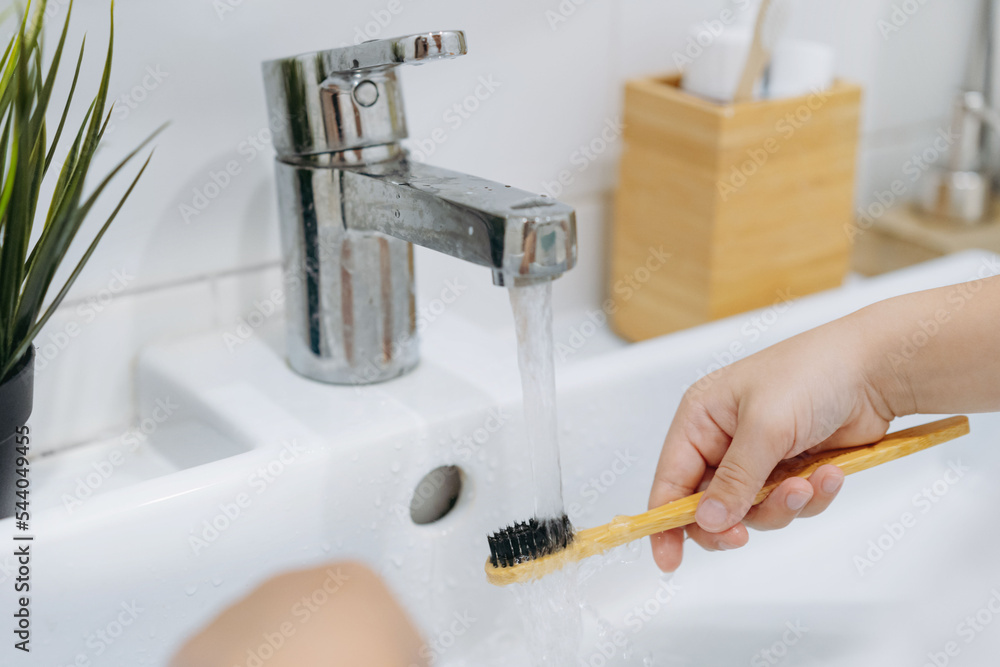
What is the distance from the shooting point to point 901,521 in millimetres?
615

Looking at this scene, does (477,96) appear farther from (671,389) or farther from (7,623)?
(7,623)

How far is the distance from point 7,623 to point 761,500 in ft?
1.10

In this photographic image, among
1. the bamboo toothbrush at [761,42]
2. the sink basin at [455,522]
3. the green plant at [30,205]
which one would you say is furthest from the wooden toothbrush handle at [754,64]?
the green plant at [30,205]

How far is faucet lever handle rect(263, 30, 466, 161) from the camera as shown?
0.45 m

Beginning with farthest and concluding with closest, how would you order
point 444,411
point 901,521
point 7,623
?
point 901,521 < point 444,411 < point 7,623

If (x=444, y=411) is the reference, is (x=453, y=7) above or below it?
above

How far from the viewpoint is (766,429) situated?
44cm

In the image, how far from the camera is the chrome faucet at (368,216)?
14.9 inches

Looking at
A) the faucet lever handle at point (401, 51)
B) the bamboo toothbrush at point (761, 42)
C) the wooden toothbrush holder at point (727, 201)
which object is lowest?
the wooden toothbrush holder at point (727, 201)

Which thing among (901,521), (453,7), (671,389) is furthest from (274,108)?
(901,521)

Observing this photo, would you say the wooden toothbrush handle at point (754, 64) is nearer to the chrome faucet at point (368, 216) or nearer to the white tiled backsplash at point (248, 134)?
the white tiled backsplash at point (248, 134)

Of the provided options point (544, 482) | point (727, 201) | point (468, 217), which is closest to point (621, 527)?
point (544, 482)

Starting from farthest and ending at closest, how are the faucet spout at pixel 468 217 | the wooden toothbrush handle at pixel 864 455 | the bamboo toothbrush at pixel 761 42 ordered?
1. the bamboo toothbrush at pixel 761 42
2. the wooden toothbrush handle at pixel 864 455
3. the faucet spout at pixel 468 217

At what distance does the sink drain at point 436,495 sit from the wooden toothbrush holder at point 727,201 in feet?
0.74
